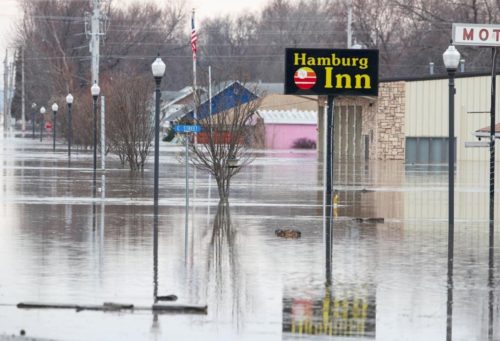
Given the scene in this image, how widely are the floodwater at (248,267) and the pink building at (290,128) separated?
184 feet

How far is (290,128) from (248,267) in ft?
241

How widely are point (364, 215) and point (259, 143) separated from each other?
6083 centimetres

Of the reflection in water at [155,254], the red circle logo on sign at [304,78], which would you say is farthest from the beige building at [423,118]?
the reflection in water at [155,254]

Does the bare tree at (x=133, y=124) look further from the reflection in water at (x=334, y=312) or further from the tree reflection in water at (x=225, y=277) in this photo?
the reflection in water at (x=334, y=312)

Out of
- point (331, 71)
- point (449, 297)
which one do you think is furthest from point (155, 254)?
point (331, 71)

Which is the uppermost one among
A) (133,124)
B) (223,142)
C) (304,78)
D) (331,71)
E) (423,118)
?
(423,118)

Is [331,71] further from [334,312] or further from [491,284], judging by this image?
[334,312]

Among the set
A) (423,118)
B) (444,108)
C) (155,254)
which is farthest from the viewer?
(423,118)

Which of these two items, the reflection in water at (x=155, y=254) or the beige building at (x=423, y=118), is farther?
the beige building at (x=423, y=118)

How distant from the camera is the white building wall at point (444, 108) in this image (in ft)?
200

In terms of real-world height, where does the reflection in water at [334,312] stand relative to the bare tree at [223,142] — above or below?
below

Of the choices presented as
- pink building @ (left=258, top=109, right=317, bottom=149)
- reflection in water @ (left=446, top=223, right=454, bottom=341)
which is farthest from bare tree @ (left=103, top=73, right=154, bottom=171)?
pink building @ (left=258, top=109, right=317, bottom=149)

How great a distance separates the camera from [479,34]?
75.6ft

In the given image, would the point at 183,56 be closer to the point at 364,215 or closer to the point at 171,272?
the point at 364,215
